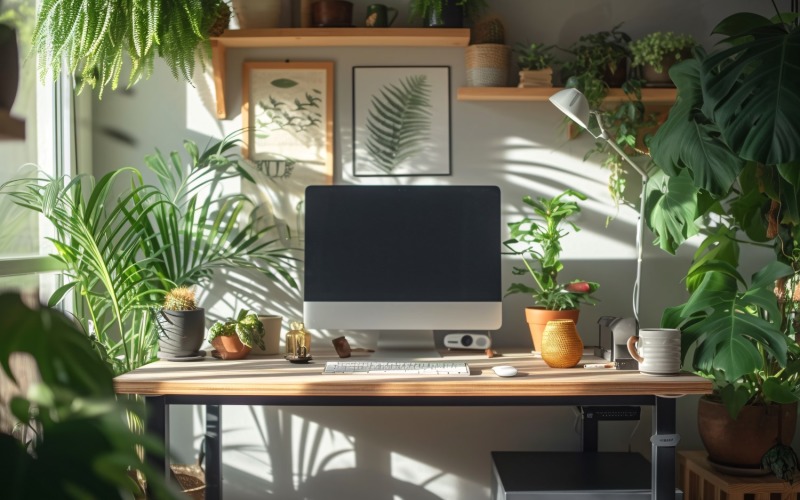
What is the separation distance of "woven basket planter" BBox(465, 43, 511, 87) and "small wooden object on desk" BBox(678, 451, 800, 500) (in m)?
1.50

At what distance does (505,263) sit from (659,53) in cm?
92

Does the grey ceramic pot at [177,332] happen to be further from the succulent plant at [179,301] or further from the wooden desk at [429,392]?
the wooden desk at [429,392]

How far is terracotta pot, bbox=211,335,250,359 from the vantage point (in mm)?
2648

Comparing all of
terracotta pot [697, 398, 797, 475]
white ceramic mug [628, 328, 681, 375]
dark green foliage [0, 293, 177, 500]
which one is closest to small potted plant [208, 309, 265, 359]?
white ceramic mug [628, 328, 681, 375]

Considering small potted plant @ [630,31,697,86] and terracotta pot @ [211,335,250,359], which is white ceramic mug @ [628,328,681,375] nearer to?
small potted plant @ [630,31,697,86]

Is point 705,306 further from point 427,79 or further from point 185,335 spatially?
point 185,335

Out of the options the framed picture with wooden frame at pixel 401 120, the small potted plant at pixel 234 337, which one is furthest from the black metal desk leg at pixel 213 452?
the framed picture with wooden frame at pixel 401 120

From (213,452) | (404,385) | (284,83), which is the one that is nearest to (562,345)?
(404,385)

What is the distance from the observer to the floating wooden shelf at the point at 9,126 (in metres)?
0.28

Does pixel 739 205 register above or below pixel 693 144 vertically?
below

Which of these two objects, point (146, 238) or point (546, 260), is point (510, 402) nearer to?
point (546, 260)

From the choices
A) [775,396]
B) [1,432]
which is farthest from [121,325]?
[1,432]

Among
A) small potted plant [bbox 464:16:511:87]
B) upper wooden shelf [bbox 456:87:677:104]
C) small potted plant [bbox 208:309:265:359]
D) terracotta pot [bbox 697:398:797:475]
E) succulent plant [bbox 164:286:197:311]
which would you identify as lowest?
terracotta pot [bbox 697:398:797:475]

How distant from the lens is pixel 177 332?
2.60 meters
